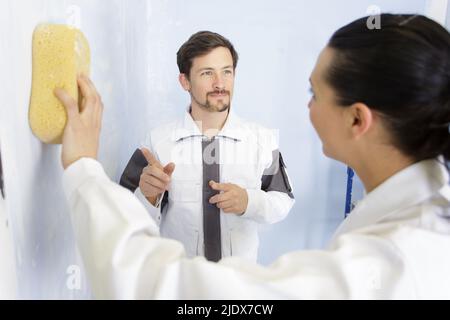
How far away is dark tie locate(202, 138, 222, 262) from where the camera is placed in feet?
2.65

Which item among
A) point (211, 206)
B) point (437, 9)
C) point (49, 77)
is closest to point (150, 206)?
point (211, 206)

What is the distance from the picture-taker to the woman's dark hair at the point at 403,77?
18.0 inches

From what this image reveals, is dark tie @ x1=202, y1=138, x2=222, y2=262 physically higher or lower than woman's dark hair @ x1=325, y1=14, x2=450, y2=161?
lower

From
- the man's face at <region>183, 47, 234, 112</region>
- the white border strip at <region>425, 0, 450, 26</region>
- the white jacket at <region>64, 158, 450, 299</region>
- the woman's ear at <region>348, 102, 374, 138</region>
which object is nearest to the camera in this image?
the white jacket at <region>64, 158, 450, 299</region>

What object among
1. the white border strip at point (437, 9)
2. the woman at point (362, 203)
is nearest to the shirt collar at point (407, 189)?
the woman at point (362, 203)

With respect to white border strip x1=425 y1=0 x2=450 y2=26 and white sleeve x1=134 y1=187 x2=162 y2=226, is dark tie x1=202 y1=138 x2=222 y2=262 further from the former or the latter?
white border strip x1=425 y1=0 x2=450 y2=26

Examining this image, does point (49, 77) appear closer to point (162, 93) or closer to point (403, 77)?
point (162, 93)

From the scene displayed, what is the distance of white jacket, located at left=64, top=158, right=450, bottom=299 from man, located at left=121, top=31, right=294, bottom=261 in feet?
1.01

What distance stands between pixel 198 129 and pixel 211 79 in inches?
4.9

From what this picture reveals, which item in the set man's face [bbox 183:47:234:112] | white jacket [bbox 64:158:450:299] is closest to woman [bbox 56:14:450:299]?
white jacket [bbox 64:158:450:299]

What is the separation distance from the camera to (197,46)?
73cm

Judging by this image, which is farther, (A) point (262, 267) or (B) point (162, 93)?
(B) point (162, 93)

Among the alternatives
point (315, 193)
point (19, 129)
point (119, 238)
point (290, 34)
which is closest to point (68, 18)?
point (19, 129)
